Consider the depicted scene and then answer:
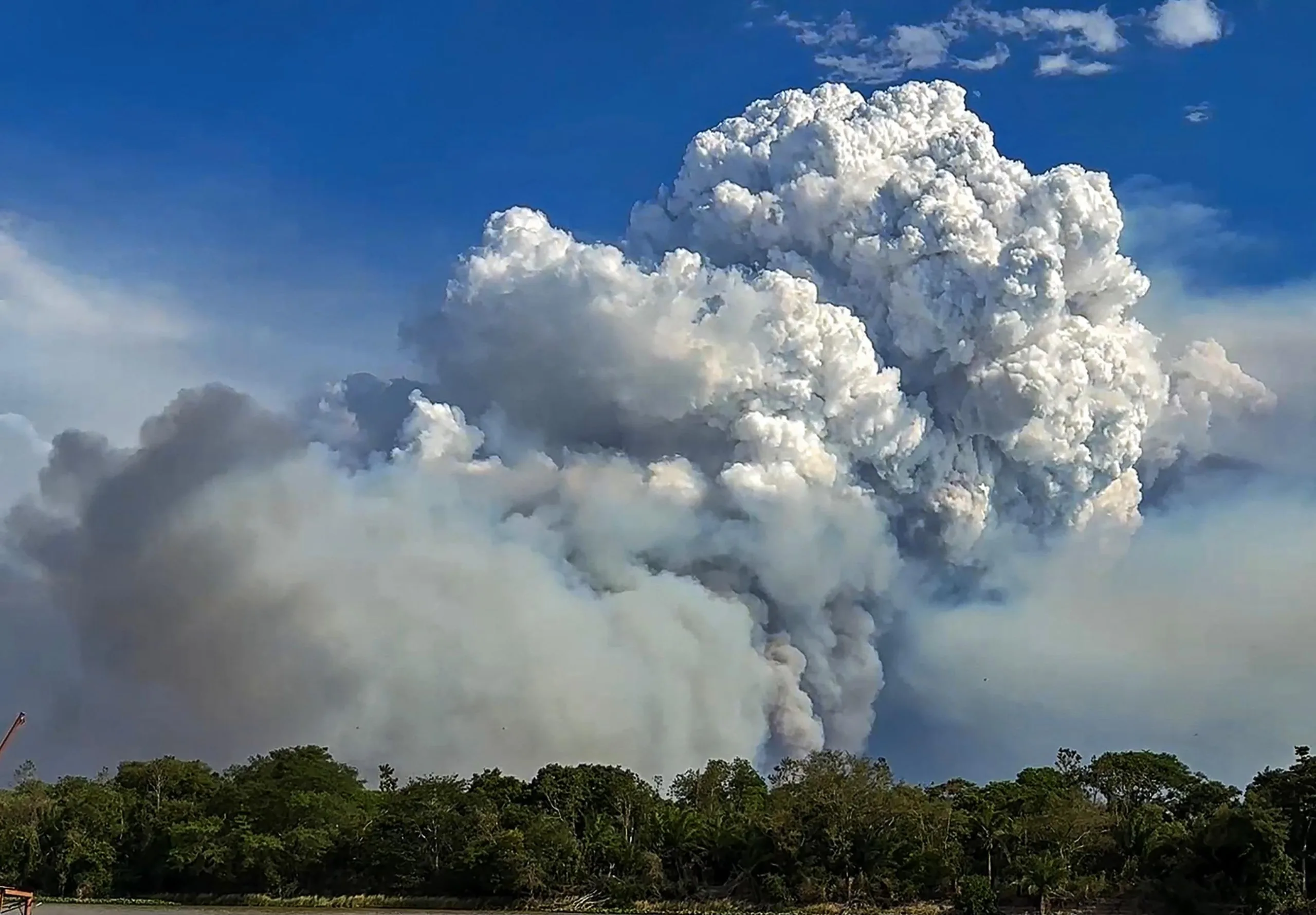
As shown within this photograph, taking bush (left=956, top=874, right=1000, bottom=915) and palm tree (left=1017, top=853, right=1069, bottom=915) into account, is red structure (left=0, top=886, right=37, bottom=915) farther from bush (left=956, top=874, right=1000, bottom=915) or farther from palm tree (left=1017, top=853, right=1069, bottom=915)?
palm tree (left=1017, top=853, right=1069, bottom=915)

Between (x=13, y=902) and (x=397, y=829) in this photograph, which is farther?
(x=397, y=829)

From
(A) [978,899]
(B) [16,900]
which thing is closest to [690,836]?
(A) [978,899]

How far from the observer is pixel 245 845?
2926 inches

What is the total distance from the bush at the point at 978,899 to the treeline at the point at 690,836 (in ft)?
0.39

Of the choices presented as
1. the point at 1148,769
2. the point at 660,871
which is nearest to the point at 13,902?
the point at 660,871

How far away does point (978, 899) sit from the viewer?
5916 centimetres

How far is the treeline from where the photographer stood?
58.8 metres

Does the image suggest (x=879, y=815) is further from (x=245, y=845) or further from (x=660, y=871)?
(x=245, y=845)

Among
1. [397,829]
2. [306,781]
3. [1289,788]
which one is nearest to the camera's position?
[1289,788]

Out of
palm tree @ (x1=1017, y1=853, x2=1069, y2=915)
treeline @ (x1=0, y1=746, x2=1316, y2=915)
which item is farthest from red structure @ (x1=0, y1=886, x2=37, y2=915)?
palm tree @ (x1=1017, y1=853, x2=1069, y2=915)

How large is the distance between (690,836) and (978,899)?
616 inches

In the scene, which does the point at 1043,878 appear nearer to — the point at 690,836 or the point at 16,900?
the point at 690,836

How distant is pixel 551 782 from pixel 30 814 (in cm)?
3022

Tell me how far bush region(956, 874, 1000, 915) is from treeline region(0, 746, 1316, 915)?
120 millimetres
